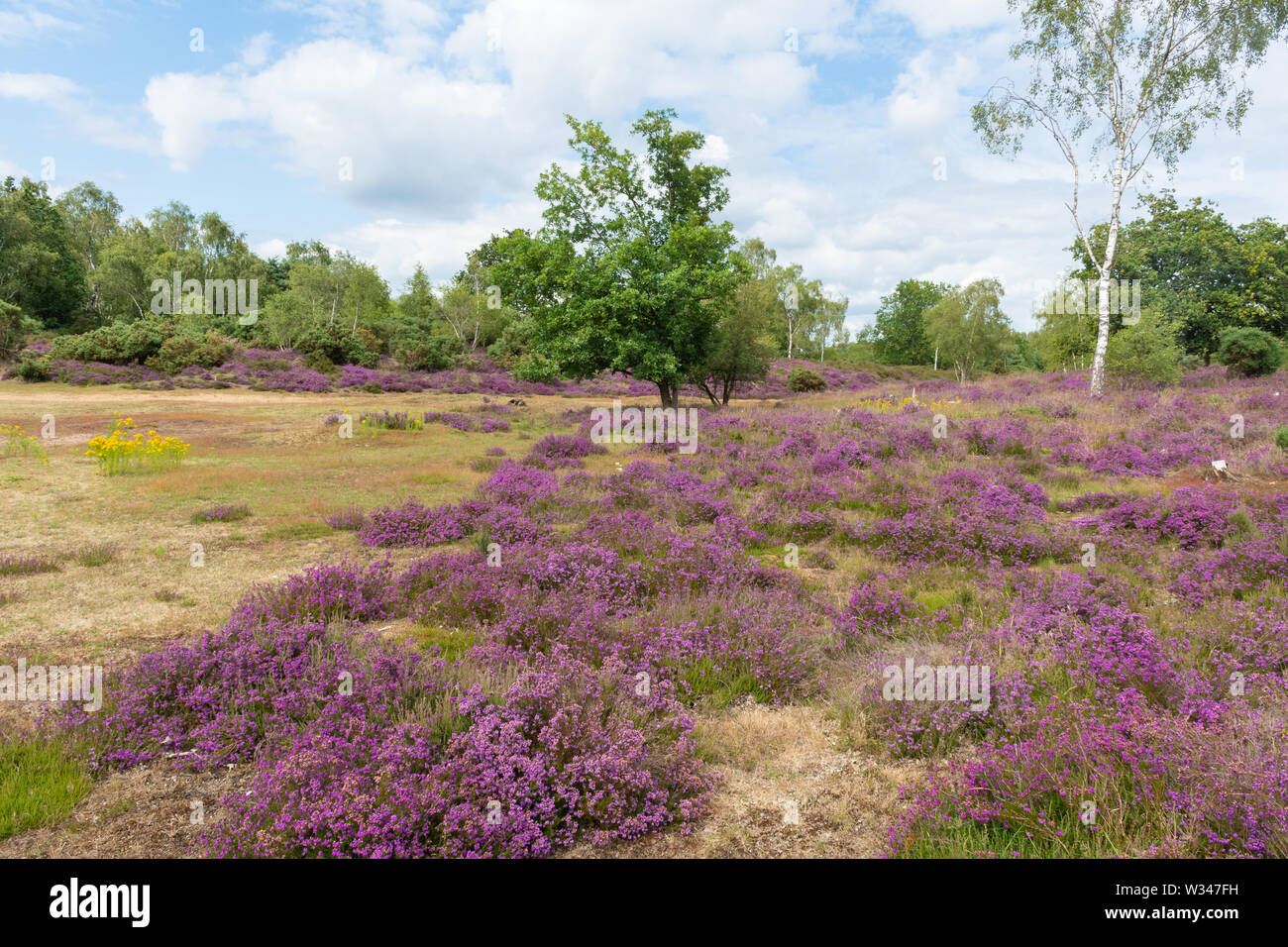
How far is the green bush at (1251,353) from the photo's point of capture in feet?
88.6

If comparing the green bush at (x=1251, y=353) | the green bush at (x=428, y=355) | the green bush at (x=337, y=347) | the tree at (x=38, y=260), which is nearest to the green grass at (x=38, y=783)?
the green bush at (x=1251, y=353)

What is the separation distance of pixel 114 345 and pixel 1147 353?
A: 56269 millimetres

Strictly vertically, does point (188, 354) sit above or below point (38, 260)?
below

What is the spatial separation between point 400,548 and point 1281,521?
41.1 ft

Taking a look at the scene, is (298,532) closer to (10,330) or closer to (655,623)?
(655,623)

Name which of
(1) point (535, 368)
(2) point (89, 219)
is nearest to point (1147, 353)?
(1) point (535, 368)

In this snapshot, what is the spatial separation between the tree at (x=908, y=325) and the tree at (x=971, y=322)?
32.8 meters

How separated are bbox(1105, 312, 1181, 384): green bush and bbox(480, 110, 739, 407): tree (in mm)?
17039

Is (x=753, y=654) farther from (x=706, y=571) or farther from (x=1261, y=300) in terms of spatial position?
(x=1261, y=300)

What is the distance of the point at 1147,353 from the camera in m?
25.9

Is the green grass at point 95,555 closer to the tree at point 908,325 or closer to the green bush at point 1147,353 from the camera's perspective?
the green bush at point 1147,353

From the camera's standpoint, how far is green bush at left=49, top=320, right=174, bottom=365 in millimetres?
38156

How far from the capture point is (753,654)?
5.60 meters
